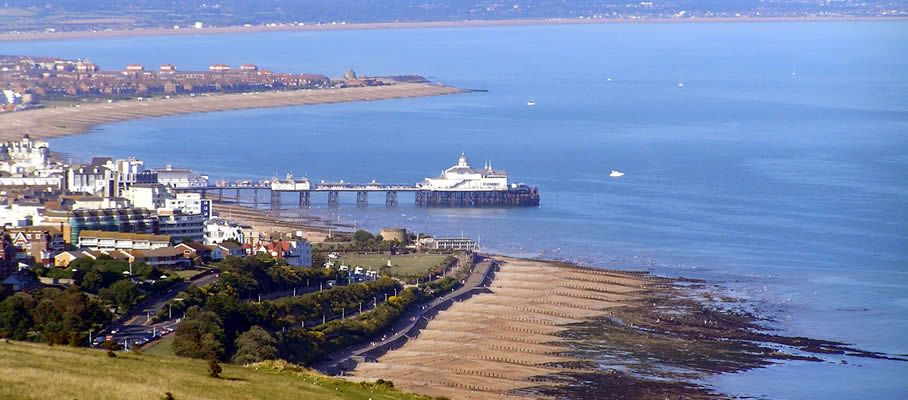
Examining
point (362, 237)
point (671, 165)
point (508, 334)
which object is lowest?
point (508, 334)

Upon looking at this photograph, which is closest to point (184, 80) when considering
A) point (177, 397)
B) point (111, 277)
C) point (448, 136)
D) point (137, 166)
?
point (448, 136)

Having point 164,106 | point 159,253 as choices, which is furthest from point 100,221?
point 164,106

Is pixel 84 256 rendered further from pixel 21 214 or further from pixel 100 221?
pixel 21 214

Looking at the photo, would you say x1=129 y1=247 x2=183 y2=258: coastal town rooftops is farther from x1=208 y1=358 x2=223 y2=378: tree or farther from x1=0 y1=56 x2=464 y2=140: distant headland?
x1=0 y1=56 x2=464 y2=140: distant headland

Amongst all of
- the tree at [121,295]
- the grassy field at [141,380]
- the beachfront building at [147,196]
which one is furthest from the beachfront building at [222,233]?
the grassy field at [141,380]

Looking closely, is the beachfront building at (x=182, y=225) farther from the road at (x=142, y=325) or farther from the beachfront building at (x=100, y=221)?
the road at (x=142, y=325)

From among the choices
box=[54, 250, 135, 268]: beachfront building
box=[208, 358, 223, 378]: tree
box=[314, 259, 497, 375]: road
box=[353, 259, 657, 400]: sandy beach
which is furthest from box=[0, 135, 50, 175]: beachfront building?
box=[208, 358, 223, 378]: tree
